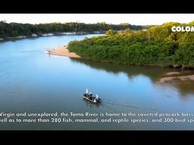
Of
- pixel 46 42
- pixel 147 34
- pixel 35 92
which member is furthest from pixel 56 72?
pixel 46 42

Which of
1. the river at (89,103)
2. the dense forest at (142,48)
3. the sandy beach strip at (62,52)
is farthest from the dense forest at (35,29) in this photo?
the river at (89,103)

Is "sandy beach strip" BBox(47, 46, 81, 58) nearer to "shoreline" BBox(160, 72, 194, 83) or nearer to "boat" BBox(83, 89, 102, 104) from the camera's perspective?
"shoreline" BBox(160, 72, 194, 83)

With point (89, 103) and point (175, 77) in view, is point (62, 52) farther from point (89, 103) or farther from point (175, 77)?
point (89, 103)

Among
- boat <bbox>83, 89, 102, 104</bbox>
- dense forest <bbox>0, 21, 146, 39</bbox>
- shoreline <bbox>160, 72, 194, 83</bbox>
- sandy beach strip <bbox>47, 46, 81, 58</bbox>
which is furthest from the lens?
dense forest <bbox>0, 21, 146, 39</bbox>

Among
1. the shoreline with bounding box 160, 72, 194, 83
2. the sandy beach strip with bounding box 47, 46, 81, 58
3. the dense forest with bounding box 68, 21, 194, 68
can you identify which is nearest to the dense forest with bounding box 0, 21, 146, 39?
the sandy beach strip with bounding box 47, 46, 81, 58

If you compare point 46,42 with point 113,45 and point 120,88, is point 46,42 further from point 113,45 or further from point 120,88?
point 120,88
